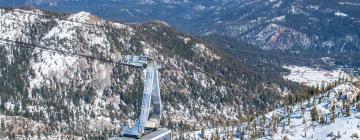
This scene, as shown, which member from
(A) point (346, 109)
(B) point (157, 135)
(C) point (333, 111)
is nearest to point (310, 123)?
(C) point (333, 111)

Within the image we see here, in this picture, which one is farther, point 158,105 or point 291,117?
point 291,117

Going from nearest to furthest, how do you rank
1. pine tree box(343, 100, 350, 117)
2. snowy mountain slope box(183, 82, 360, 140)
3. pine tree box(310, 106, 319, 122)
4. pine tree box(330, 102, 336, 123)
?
snowy mountain slope box(183, 82, 360, 140), pine tree box(330, 102, 336, 123), pine tree box(343, 100, 350, 117), pine tree box(310, 106, 319, 122)

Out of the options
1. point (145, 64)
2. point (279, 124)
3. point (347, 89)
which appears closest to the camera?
point (145, 64)

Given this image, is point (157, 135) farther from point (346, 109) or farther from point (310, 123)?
point (346, 109)

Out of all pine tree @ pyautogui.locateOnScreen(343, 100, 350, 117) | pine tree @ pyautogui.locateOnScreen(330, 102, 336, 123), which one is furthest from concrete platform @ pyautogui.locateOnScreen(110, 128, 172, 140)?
pine tree @ pyautogui.locateOnScreen(343, 100, 350, 117)

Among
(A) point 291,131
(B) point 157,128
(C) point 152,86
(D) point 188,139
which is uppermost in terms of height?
(C) point 152,86

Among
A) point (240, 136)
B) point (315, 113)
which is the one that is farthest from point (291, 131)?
point (240, 136)

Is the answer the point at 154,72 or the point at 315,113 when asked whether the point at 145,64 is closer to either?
the point at 154,72

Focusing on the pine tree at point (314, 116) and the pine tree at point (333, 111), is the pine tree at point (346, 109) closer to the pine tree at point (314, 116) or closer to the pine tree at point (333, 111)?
the pine tree at point (333, 111)

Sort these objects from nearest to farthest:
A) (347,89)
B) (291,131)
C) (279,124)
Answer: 1. (291,131)
2. (279,124)
3. (347,89)

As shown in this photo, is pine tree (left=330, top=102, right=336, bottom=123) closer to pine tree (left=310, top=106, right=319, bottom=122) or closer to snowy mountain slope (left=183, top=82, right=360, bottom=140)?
snowy mountain slope (left=183, top=82, right=360, bottom=140)

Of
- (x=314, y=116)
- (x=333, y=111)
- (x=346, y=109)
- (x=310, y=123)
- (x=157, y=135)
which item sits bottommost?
(x=310, y=123)
